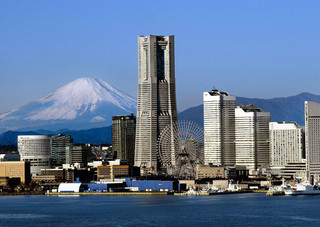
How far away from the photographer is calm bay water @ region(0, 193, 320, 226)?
116 meters

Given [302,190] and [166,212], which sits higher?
[302,190]

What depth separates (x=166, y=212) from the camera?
422ft

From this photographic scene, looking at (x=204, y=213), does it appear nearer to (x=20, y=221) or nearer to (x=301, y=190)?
(x=20, y=221)

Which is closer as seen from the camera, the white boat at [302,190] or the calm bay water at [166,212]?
the calm bay water at [166,212]

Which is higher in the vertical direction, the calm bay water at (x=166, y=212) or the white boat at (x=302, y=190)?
the white boat at (x=302, y=190)

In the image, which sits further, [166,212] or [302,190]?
[302,190]

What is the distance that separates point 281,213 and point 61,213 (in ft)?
95.5

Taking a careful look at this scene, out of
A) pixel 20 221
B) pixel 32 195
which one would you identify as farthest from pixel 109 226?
pixel 32 195

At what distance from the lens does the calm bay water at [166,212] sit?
4555 inches

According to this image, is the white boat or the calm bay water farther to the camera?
the white boat

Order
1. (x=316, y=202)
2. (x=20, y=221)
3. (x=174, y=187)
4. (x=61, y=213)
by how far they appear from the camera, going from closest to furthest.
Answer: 1. (x=20, y=221)
2. (x=61, y=213)
3. (x=316, y=202)
4. (x=174, y=187)

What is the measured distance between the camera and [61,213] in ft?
432

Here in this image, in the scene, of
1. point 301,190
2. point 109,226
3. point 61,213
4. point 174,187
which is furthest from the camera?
point 174,187

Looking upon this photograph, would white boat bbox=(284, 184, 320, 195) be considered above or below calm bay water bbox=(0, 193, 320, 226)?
above
